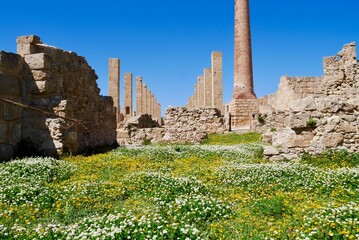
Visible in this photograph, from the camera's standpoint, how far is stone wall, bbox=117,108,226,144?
789 inches

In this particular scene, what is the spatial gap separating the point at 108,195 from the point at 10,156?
5.10 metres

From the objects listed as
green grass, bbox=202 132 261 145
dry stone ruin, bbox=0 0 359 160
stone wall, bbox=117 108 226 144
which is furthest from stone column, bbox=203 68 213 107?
dry stone ruin, bbox=0 0 359 160

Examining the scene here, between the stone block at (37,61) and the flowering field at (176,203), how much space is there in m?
3.49

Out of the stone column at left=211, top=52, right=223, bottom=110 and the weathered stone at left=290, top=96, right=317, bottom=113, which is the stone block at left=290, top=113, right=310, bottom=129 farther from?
the stone column at left=211, top=52, right=223, bottom=110

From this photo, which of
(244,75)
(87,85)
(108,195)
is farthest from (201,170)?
(244,75)

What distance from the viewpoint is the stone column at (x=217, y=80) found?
33.1 metres

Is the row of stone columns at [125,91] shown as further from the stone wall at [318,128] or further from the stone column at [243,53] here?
the stone wall at [318,128]

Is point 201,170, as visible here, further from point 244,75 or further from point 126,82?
point 126,82

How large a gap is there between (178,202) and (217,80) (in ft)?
95.5

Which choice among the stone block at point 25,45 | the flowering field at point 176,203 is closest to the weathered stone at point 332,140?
the flowering field at point 176,203

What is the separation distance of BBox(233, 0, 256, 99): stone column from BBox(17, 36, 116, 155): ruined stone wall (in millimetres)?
16387

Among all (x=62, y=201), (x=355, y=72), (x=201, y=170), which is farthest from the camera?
(x=355, y=72)

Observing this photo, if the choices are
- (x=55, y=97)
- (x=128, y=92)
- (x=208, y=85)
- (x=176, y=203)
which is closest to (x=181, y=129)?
(x=55, y=97)

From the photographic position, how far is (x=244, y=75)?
2761 centimetres
